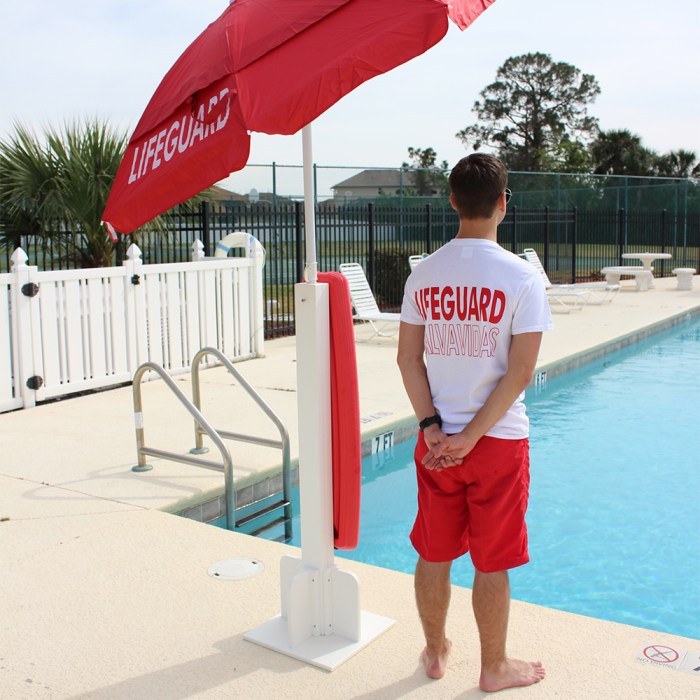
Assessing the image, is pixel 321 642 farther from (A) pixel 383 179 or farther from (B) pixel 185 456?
(A) pixel 383 179

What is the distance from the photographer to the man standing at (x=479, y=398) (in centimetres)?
249

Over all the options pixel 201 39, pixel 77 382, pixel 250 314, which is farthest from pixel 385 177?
pixel 201 39

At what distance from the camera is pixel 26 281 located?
22.3ft

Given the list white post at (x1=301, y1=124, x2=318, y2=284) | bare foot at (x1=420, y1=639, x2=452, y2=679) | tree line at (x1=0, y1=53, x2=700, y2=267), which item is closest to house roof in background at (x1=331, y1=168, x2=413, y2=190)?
tree line at (x1=0, y1=53, x2=700, y2=267)

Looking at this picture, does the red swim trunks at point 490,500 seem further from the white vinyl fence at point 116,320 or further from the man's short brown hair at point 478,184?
the white vinyl fence at point 116,320

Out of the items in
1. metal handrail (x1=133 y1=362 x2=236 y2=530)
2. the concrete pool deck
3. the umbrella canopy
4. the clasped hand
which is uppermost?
the umbrella canopy

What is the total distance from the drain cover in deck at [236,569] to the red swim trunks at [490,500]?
1.32 metres

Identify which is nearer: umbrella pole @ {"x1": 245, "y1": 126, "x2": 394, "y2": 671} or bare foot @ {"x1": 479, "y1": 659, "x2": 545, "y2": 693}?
bare foot @ {"x1": 479, "y1": 659, "x2": 545, "y2": 693}

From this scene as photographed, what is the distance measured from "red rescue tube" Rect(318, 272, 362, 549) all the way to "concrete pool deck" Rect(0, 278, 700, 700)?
0.50 meters

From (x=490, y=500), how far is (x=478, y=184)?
3.10 feet

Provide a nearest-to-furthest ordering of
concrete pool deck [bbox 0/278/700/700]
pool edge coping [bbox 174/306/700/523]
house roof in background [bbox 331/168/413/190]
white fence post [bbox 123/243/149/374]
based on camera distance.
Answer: concrete pool deck [bbox 0/278/700/700]
pool edge coping [bbox 174/306/700/523]
white fence post [bbox 123/243/149/374]
house roof in background [bbox 331/168/413/190]

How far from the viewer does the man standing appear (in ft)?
8.16

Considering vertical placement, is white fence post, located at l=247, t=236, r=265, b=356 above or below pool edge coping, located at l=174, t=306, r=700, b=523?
above

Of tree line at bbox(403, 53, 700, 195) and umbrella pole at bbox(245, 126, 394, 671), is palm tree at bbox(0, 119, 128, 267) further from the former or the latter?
tree line at bbox(403, 53, 700, 195)
